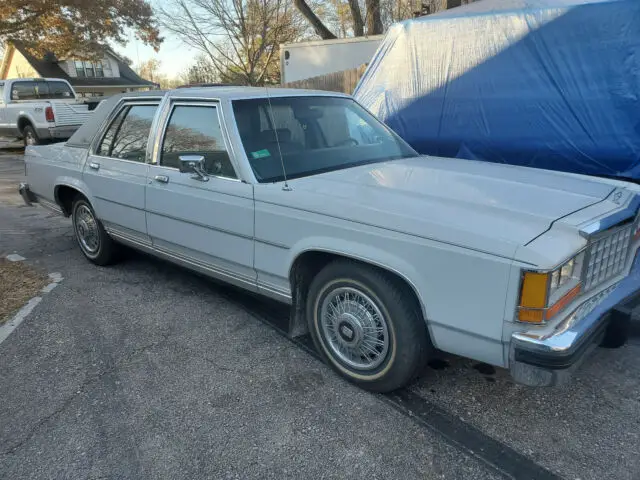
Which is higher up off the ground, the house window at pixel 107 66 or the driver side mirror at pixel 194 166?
the house window at pixel 107 66

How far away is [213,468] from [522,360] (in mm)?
1516

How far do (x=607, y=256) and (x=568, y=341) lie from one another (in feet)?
2.35

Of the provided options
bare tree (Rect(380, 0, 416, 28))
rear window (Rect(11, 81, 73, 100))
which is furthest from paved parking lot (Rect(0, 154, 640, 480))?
bare tree (Rect(380, 0, 416, 28))

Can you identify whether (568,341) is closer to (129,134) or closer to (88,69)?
(129,134)

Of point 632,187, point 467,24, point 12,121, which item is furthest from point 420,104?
point 12,121

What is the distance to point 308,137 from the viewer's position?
370cm

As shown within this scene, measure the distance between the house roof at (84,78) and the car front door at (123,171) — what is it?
32905 mm

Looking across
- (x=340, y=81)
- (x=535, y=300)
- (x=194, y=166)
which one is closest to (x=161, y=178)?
(x=194, y=166)

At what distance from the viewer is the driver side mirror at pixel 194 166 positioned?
3.34m

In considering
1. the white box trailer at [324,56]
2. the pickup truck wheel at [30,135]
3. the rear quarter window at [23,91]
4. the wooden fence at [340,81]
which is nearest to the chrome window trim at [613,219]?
Answer: the wooden fence at [340,81]

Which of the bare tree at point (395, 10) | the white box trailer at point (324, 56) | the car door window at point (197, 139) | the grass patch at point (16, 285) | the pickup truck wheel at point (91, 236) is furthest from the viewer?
the bare tree at point (395, 10)

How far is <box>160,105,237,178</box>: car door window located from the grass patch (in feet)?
5.77

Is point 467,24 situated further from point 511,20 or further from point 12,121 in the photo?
point 12,121

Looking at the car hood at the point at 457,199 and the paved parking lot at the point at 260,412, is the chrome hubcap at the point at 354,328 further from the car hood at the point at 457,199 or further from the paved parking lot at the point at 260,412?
the car hood at the point at 457,199
